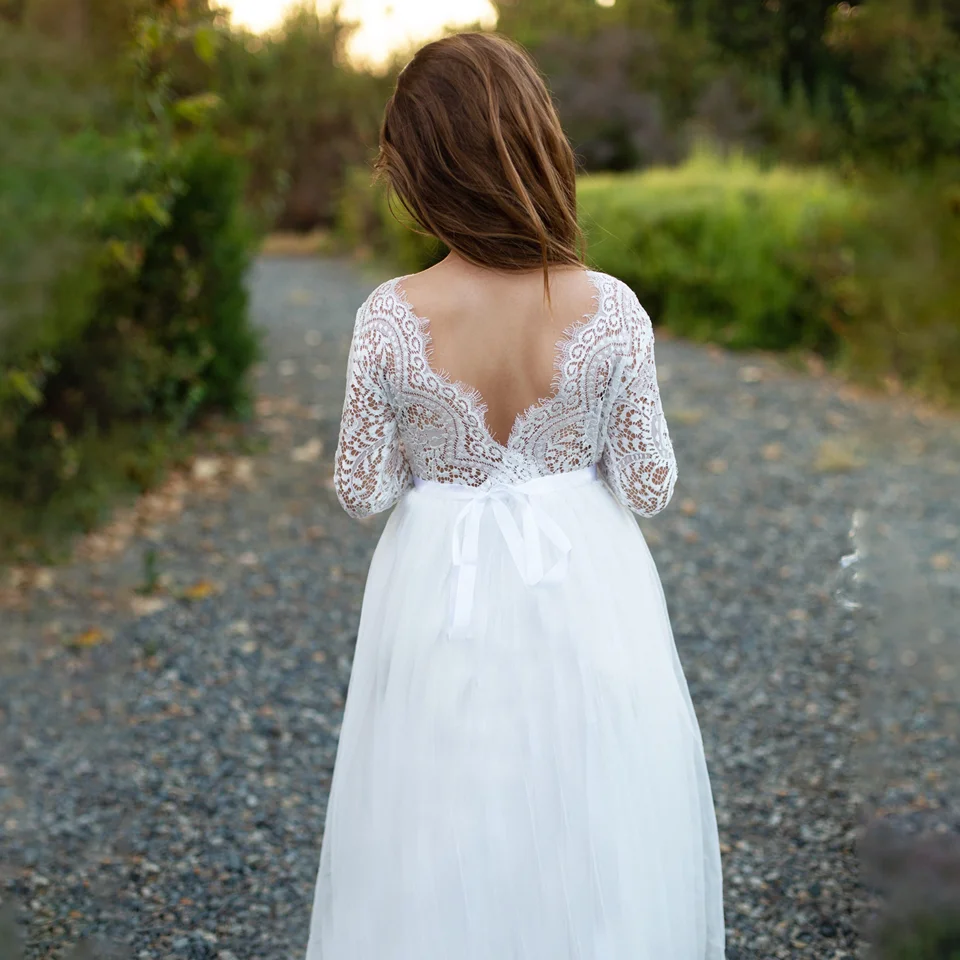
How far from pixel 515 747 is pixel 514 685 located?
11 centimetres

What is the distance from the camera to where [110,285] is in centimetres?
605

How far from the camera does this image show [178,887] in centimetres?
314

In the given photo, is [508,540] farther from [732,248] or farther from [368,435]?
[732,248]

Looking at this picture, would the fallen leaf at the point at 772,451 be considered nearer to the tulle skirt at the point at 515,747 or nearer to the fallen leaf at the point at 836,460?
the fallen leaf at the point at 836,460

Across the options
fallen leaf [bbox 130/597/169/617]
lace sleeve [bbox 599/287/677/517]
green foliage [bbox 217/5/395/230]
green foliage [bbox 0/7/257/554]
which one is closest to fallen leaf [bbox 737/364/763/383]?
green foliage [bbox 0/7/257/554]

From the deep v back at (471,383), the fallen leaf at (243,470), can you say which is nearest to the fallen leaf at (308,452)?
the fallen leaf at (243,470)

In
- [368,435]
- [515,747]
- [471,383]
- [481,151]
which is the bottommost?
[515,747]

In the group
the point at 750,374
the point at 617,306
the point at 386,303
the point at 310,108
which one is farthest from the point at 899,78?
the point at 310,108

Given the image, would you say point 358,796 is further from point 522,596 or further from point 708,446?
point 708,446

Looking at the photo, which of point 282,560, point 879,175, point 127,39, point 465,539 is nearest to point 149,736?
point 282,560

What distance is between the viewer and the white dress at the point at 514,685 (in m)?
2.16

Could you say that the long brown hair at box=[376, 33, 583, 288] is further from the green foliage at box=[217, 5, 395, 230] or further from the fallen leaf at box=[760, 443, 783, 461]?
the green foliage at box=[217, 5, 395, 230]

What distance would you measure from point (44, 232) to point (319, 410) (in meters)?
2.84

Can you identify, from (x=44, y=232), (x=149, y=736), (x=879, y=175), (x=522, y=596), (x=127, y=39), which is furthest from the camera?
(x=127, y=39)
